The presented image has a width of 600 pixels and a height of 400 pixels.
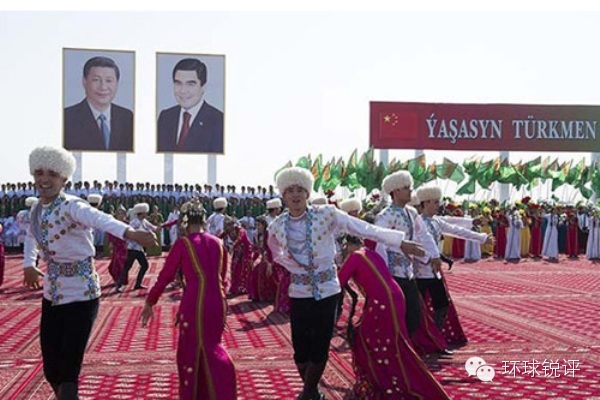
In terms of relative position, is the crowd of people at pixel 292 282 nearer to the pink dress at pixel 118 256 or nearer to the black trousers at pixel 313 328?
the black trousers at pixel 313 328

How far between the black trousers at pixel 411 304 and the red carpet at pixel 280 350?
471mm

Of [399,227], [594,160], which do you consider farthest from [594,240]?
[399,227]

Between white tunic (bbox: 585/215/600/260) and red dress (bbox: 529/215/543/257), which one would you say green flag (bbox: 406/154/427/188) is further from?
white tunic (bbox: 585/215/600/260)

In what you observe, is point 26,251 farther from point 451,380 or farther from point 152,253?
point 152,253

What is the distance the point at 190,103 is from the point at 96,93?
9.93 feet

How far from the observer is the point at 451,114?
28.4 m

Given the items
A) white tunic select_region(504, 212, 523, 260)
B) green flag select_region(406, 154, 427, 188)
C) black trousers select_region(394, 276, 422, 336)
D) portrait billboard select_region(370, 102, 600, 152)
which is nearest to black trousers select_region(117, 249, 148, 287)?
black trousers select_region(394, 276, 422, 336)

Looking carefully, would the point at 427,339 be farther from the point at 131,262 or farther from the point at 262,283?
the point at 131,262

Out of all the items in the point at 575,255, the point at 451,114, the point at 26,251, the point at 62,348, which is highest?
the point at 451,114

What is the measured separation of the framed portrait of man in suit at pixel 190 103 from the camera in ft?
76.0

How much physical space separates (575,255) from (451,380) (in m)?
16.9

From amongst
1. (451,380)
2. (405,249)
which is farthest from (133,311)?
(405,249)

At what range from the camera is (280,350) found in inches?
244

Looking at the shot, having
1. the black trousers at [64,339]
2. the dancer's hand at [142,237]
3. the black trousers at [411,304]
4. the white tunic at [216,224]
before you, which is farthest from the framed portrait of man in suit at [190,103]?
the dancer's hand at [142,237]
